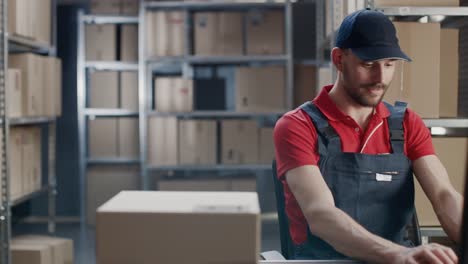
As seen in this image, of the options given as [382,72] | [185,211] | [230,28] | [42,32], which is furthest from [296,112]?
[230,28]

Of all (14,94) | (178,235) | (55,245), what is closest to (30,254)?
(55,245)

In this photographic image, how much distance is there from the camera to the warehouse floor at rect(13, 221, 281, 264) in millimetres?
4688

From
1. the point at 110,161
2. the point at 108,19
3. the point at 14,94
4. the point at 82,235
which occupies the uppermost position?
the point at 108,19

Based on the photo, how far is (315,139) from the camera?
6.73ft

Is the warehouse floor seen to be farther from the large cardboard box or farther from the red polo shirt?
the red polo shirt

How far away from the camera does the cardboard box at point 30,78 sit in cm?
416

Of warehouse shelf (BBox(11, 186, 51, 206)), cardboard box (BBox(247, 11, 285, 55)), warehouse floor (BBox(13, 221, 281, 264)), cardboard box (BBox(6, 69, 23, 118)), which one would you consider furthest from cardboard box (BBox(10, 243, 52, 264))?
cardboard box (BBox(247, 11, 285, 55))

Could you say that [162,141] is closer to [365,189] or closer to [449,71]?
[449,71]

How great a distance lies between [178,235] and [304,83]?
15.5 ft

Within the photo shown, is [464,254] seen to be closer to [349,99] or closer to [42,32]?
[349,99]

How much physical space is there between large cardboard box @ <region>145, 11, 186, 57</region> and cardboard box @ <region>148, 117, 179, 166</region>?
56 centimetres

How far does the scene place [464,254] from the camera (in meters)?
0.88

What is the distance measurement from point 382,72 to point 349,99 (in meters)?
0.15

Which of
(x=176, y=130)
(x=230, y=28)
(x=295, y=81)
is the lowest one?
(x=176, y=130)
